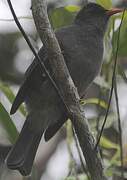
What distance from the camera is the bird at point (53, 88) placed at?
3.75 metres

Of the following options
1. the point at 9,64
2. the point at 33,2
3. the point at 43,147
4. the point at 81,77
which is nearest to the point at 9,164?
the point at 81,77

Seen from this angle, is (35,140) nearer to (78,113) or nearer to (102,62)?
(102,62)

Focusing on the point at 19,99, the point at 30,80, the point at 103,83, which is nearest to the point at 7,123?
the point at 19,99

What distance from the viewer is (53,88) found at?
3797 mm

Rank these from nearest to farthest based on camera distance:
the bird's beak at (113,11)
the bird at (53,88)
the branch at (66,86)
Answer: the branch at (66,86) → the bird at (53,88) → the bird's beak at (113,11)

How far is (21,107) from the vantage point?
3.84 metres

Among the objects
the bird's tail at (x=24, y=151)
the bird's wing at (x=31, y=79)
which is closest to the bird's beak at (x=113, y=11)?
the bird's wing at (x=31, y=79)

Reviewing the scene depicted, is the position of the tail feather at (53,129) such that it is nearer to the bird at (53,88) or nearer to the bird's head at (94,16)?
the bird at (53,88)

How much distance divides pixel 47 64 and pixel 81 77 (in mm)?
401

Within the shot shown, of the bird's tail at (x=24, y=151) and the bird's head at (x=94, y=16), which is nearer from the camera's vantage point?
the bird's tail at (x=24, y=151)

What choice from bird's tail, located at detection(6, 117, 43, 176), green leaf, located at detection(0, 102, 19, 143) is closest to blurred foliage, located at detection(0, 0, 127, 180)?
green leaf, located at detection(0, 102, 19, 143)

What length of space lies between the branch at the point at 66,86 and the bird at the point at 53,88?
71cm

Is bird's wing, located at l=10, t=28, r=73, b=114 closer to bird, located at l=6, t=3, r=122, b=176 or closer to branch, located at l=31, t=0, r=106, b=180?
bird, located at l=6, t=3, r=122, b=176

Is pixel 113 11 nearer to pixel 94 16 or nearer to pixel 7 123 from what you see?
pixel 94 16
